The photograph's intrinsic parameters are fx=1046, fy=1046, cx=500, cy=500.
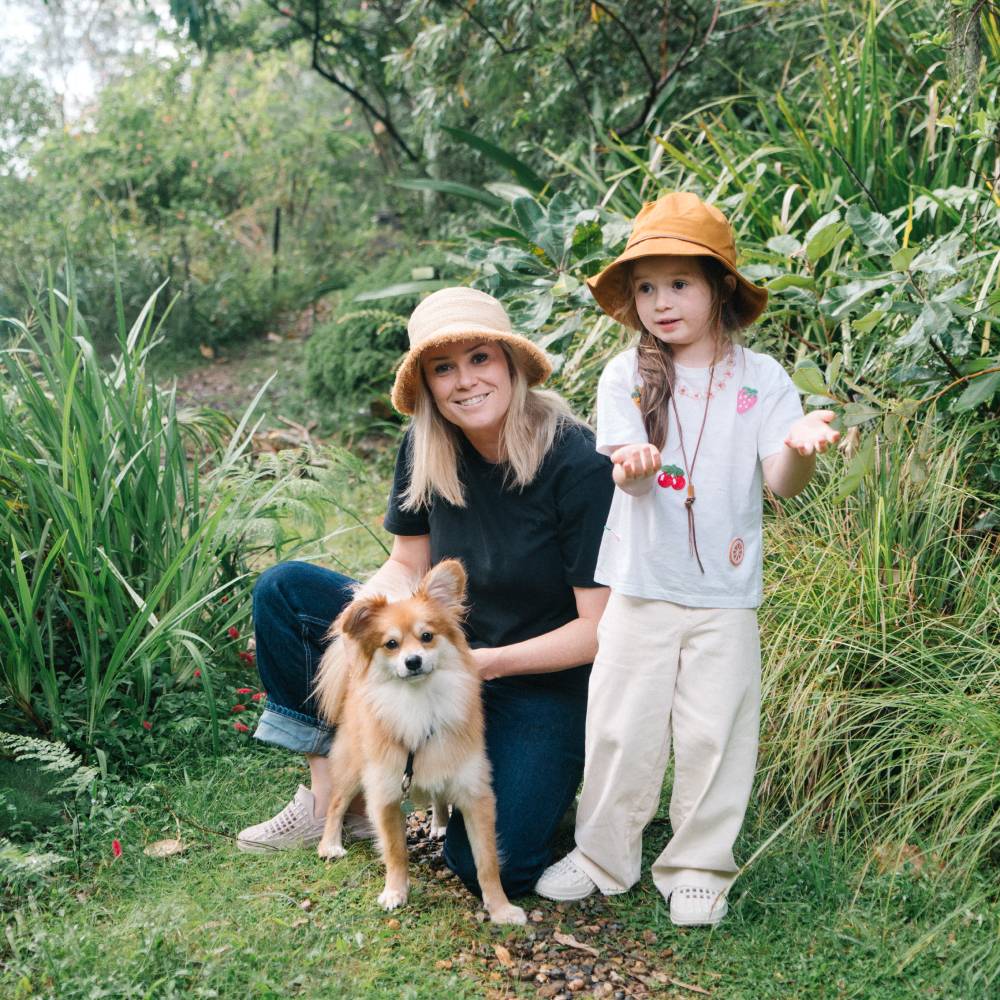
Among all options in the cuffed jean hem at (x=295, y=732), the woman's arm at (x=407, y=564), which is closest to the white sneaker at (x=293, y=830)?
the cuffed jean hem at (x=295, y=732)

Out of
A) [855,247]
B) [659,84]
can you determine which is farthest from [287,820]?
[659,84]

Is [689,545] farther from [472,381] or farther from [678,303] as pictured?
[472,381]

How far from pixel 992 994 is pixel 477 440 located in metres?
1.82

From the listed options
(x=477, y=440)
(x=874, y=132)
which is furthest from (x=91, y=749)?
(x=874, y=132)

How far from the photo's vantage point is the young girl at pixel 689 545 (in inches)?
102

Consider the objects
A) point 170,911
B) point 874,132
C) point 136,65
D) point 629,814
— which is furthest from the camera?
point 136,65

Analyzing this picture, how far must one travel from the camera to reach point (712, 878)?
106 inches

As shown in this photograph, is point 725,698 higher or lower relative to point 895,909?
higher

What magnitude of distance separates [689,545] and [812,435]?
1.43 ft

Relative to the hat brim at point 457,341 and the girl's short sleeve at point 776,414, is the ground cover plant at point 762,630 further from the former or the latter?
the hat brim at point 457,341

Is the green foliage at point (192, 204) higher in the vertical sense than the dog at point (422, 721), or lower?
higher

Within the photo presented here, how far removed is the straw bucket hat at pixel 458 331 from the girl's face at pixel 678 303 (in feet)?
1.19

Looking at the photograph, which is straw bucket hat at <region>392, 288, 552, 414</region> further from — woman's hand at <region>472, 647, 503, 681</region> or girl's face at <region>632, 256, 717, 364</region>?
woman's hand at <region>472, 647, 503, 681</region>

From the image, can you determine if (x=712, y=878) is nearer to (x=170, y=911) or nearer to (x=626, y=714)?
(x=626, y=714)
